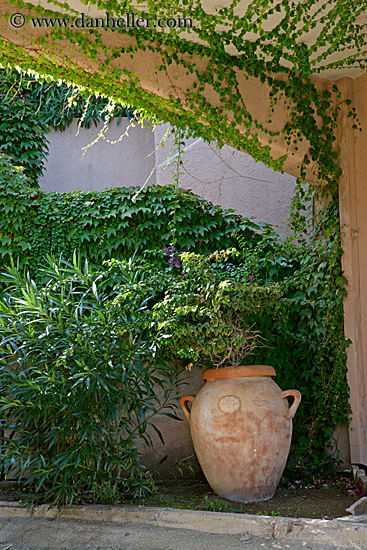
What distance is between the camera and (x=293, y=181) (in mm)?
6188

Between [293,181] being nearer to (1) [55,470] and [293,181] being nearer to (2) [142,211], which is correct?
(2) [142,211]

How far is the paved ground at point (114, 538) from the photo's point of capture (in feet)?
9.46

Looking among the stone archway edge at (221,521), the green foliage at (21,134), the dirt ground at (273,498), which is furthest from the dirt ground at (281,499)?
the green foliage at (21,134)

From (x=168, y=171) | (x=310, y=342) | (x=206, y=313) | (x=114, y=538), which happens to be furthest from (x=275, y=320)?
(x=168, y=171)

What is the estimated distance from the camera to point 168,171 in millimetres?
6793

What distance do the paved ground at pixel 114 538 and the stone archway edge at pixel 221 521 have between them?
38mm

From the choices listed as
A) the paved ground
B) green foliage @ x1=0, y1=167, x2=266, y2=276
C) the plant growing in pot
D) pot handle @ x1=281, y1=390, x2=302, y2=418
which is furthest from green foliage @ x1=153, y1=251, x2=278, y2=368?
the paved ground

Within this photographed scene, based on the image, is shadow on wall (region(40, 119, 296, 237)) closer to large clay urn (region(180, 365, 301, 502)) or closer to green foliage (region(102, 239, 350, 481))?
green foliage (region(102, 239, 350, 481))

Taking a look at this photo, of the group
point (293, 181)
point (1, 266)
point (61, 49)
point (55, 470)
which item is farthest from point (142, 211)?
point (55, 470)

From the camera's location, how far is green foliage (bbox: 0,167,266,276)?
4.88 metres

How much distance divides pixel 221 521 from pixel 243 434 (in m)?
0.59

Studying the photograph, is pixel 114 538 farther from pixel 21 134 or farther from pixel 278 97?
pixel 21 134

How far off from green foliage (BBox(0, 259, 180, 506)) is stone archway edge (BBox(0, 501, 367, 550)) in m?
0.13

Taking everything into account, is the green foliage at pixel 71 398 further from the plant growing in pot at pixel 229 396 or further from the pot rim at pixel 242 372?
the pot rim at pixel 242 372
